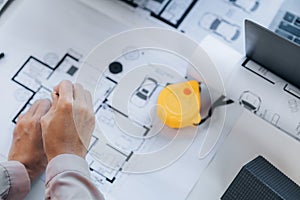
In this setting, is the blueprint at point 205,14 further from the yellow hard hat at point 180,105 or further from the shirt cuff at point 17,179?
the shirt cuff at point 17,179

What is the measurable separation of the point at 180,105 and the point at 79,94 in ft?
0.48

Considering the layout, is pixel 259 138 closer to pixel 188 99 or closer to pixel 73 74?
pixel 188 99

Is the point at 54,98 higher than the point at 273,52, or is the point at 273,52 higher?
the point at 273,52

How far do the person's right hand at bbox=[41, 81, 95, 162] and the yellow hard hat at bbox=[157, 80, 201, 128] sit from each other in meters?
0.11

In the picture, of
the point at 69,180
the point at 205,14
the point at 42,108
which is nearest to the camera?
the point at 69,180

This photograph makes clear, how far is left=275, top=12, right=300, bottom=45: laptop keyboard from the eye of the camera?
767 mm

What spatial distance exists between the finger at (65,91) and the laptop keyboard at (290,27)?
350mm

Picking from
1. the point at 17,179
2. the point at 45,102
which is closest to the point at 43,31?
the point at 45,102

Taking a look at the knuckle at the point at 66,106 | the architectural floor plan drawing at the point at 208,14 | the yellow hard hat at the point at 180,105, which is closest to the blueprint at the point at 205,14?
the architectural floor plan drawing at the point at 208,14

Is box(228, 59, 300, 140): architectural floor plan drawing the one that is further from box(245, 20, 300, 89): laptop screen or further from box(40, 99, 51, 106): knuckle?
box(40, 99, 51, 106): knuckle

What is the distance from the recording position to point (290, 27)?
2.55 feet

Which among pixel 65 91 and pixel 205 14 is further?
pixel 205 14

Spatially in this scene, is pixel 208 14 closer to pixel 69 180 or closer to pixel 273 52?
pixel 273 52

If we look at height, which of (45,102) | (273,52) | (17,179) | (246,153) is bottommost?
(17,179)
